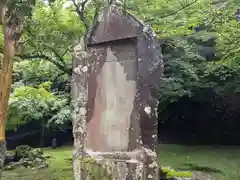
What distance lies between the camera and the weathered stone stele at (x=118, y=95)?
4242mm

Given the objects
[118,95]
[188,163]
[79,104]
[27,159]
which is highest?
[118,95]

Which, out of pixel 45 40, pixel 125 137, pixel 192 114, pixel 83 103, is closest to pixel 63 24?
pixel 45 40

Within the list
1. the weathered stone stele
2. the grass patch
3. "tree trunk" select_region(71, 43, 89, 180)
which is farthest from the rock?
the weathered stone stele

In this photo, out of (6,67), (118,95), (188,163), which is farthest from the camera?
(188,163)

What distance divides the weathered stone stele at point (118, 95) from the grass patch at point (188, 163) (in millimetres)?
3813

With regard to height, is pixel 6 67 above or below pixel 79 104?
above

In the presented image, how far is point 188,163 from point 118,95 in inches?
232

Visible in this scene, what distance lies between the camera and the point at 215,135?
13.9m

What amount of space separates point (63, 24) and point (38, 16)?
1.87ft

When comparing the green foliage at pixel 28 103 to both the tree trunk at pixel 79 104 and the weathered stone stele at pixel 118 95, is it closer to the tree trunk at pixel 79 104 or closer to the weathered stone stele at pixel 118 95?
the tree trunk at pixel 79 104

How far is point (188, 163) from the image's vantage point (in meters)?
9.68

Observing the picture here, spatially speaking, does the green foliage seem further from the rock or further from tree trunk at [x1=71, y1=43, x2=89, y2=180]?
tree trunk at [x1=71, y1=43, x2=89, y2=180]

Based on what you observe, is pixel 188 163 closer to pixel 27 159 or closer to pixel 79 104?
pixel 27 159

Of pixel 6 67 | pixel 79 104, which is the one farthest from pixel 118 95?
pixel 6 67
